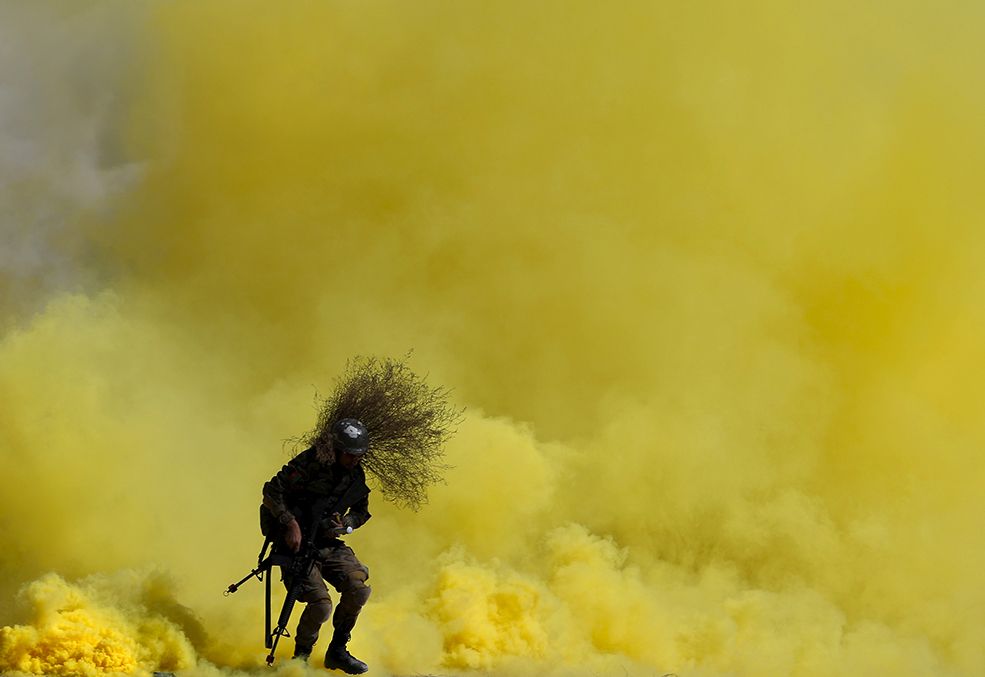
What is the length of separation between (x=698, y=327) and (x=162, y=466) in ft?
27.4

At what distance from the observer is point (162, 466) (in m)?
14.2

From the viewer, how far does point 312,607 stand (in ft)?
29.5

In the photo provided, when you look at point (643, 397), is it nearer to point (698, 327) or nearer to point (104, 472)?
point (698, 327)

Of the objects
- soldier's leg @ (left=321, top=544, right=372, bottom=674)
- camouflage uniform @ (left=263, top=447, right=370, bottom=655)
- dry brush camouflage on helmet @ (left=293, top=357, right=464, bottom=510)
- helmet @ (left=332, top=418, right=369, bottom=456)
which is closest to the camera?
helmet @ (left=332, top=418, right=369, bottom=456)

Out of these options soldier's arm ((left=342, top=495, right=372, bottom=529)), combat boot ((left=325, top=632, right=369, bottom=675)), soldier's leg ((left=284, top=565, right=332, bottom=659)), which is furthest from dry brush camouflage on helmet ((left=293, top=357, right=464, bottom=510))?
combat boot ((left=325, top=632, right=369, bottom=675))

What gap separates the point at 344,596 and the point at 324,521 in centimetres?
57

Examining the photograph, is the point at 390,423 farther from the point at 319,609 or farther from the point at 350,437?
the point at 319,609

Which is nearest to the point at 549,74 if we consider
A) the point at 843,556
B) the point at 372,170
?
the point at 372,170

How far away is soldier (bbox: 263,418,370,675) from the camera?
28.9 ft

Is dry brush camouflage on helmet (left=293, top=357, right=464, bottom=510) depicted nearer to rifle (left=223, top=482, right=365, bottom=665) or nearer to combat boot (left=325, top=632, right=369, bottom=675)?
rifle (left=223, top=482, right=365, bottom=665)

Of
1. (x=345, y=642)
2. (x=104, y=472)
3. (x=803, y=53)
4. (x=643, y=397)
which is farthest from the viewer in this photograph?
(x=803, y=53)

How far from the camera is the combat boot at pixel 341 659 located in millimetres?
9180

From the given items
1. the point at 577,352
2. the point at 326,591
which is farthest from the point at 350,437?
the point at 577,352

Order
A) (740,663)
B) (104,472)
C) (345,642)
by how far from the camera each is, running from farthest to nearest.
A: (104,472), (740,663), (345,642)
